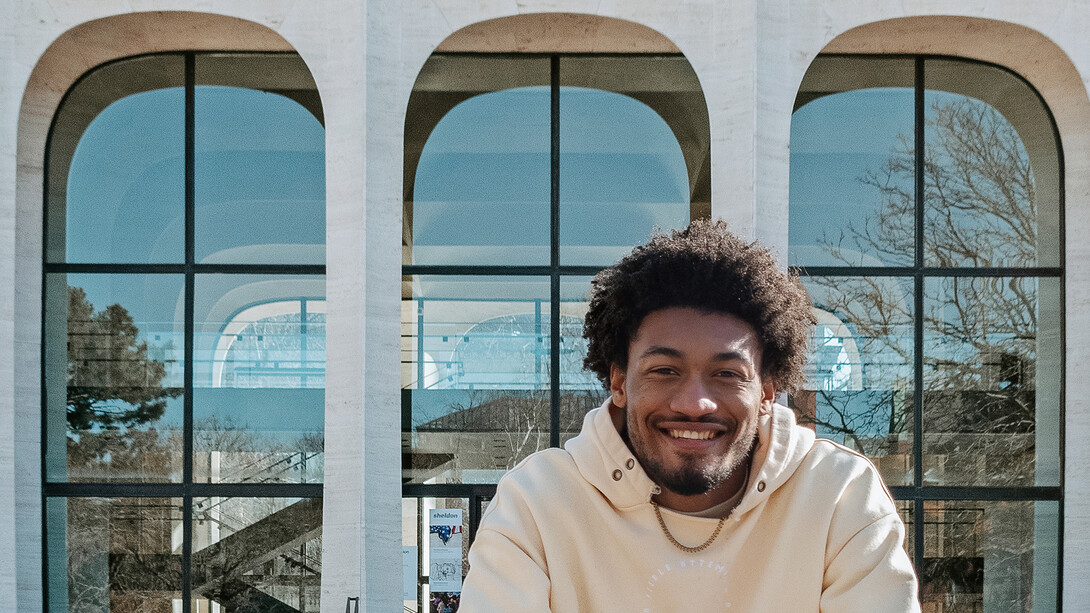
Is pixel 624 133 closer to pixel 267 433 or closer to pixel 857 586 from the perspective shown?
pixel 267 433

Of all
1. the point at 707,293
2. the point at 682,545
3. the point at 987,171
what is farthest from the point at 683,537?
the point at 987,171

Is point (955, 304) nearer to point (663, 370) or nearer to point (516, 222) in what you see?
point (516, 222)

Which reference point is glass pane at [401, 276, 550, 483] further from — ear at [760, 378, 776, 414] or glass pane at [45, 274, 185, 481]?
ear at [760, 378, 776, 414]

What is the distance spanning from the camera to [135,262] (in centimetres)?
1012

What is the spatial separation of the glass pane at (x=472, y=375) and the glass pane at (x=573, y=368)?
0.17 meters

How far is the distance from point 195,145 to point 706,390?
8.96m

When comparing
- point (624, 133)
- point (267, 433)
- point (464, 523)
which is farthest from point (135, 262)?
point (624, 133)

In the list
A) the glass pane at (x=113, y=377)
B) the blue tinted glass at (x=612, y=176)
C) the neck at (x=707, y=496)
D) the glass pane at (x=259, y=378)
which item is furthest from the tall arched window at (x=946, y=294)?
the neck at (x=707, y=496)

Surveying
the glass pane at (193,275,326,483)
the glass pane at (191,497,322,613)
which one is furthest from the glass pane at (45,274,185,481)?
the glass pane at (191,497,322,613)

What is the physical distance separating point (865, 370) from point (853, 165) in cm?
203

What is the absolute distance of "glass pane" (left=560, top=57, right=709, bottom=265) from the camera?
33.2ft

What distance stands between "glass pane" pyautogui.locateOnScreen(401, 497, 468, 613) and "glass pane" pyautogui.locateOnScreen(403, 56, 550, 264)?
7.79 feet

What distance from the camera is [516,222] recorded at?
10.2m

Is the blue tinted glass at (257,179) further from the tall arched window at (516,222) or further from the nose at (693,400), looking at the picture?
the nose at (693,400)
